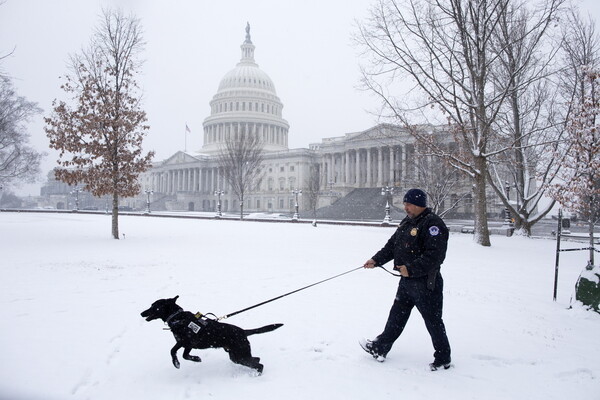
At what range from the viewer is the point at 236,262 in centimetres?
1198

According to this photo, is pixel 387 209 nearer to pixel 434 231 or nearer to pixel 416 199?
pixel 416 199

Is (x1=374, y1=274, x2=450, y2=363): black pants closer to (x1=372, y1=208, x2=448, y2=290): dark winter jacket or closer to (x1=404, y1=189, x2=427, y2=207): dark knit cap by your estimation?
(x1=372, y1=208, x2=448, y2=290): dark winter jacket

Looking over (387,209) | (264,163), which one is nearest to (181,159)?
(264,163)

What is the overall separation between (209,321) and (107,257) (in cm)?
992

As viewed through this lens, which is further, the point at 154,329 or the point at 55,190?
the point at 55,190

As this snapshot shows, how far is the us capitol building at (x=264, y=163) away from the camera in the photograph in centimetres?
7488

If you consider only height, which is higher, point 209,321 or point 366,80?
point 366,80

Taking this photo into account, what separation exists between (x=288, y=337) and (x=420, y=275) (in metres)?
2.08

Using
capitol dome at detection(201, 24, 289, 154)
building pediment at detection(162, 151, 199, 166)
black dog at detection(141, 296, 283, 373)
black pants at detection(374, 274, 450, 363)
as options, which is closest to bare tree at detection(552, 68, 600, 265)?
black pants at detection(374, 274, 450, 363)

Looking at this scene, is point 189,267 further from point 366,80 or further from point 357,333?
point 366,80

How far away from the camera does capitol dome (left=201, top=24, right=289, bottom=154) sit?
354 feet

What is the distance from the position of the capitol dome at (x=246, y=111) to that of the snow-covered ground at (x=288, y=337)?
98.1 meters

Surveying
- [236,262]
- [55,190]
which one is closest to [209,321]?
[236,262]

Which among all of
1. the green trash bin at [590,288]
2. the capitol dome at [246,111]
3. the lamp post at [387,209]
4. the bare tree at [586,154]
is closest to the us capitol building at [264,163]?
the capitol dome at [246,111]
